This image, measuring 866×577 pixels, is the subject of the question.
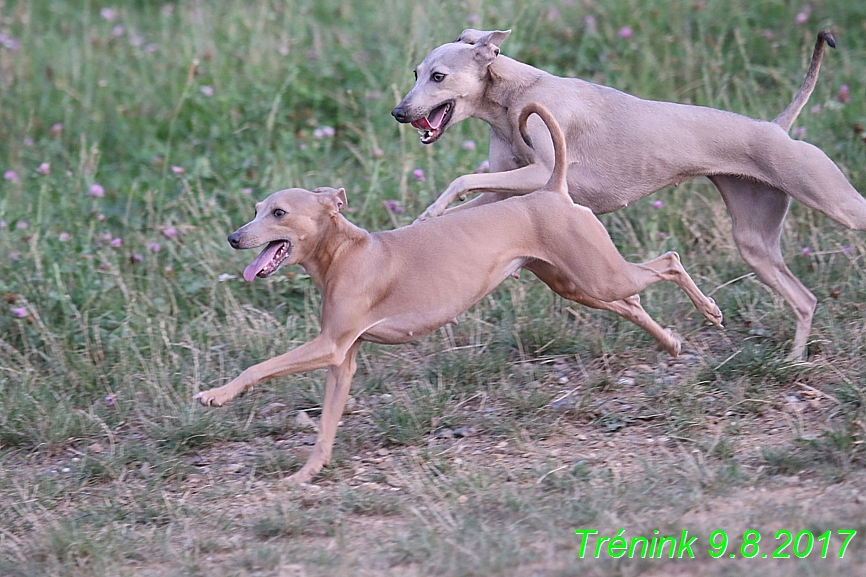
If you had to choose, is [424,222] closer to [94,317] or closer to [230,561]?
[230,561]

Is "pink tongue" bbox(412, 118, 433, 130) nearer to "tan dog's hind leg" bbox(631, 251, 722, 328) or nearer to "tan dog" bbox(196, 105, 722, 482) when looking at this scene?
"tan dog" bbox(196, 105, 722, 482)

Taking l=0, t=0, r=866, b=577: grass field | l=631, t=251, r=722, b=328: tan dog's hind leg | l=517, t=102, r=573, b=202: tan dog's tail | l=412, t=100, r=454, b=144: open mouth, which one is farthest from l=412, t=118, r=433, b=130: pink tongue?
l=631, t=251, r=722, b=328: tan dog's hind leg

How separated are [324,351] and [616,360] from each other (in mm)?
1789

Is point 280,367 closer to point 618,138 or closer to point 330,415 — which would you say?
point 330,415

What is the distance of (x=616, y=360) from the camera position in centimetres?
591

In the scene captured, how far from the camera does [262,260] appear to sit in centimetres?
495

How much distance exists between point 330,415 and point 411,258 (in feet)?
2.64

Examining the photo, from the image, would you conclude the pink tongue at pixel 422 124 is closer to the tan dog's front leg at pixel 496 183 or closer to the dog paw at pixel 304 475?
the tan dog's front leg at pixel 496 183

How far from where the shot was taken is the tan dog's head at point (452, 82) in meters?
5.76

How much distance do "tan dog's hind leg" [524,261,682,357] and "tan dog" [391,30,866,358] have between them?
0.51 meters

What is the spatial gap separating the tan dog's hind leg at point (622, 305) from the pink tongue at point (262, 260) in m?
1.21

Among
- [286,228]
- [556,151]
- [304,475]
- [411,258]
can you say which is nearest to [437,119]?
[556,151]

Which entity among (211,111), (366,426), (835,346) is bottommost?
(366,426)

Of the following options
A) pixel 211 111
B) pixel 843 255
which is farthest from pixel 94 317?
pixel 843 255
